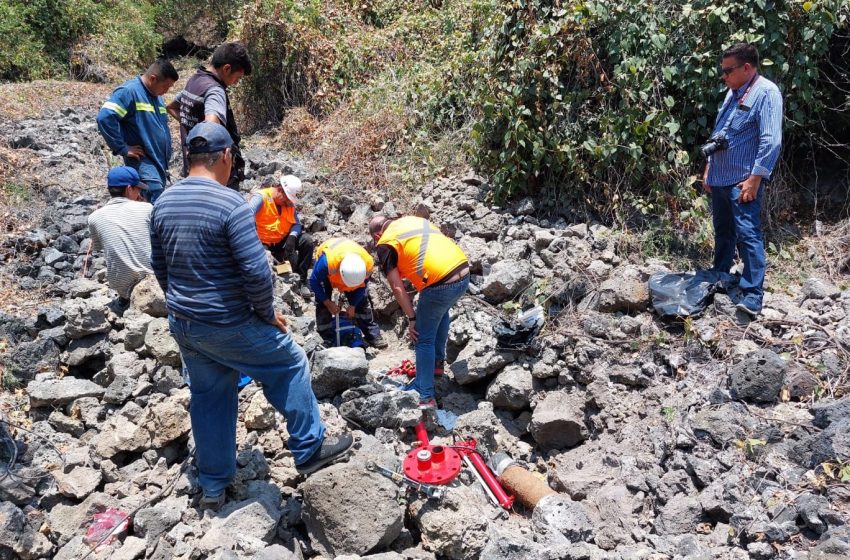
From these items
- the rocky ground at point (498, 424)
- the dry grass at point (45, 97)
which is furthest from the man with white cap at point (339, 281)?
the dry grass at point (45, 97)

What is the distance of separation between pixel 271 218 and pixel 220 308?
3.31 m

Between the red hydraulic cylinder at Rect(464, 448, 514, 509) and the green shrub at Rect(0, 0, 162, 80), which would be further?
the green shrub at Rect(0, 0, 162, 80)

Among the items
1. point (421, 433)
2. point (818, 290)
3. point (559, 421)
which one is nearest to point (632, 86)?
point (818, 290)

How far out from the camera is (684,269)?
5.38 meters

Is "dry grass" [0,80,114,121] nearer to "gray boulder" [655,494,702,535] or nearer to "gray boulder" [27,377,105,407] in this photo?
"gray boulder" [27,377,105,407]

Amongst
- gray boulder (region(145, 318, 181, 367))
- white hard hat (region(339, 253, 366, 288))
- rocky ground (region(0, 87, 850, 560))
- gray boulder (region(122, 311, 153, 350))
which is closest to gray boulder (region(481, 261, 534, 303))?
rocky ground (region(0, 87, 850, 560))

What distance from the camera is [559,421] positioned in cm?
458

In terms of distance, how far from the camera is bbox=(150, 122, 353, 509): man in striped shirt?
2975mm

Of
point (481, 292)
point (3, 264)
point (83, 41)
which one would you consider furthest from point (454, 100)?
point (83, 41)

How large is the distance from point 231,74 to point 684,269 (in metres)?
3.73

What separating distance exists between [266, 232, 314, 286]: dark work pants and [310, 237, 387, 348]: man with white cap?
3.63 ft

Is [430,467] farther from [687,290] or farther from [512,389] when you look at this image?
[687,290]

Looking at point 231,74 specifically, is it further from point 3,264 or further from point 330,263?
point 3,264

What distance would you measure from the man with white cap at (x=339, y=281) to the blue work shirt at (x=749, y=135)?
8.35 ft
